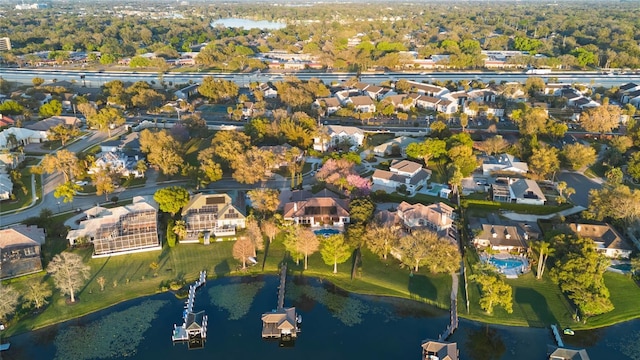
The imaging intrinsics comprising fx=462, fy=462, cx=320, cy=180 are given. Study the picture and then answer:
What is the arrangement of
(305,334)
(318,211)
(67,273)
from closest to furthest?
(305,334) < (67,273) < (318,211)

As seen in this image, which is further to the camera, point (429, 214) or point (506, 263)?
point (429, 214)

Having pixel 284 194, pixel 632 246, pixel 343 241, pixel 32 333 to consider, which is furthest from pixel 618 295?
pixel 32 333

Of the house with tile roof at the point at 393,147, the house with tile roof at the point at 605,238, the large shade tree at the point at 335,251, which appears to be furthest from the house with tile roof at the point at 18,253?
the house with tile roof at the point at 605,238

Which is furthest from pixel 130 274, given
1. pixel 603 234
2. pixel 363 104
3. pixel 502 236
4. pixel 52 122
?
pixel 363 104

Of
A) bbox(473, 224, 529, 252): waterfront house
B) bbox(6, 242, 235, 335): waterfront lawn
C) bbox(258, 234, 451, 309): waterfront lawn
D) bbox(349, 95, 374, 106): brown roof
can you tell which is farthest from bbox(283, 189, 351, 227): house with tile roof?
bbox(349, 95, 374, 106): brown roof

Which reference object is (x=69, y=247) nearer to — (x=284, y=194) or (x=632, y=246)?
(x=284, y=194)

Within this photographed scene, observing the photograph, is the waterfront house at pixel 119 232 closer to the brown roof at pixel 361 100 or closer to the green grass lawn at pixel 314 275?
the green grass lawn at pixel 314 275

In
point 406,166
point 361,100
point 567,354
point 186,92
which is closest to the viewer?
point 567,354

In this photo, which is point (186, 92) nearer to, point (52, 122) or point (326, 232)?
point (52, 122)
